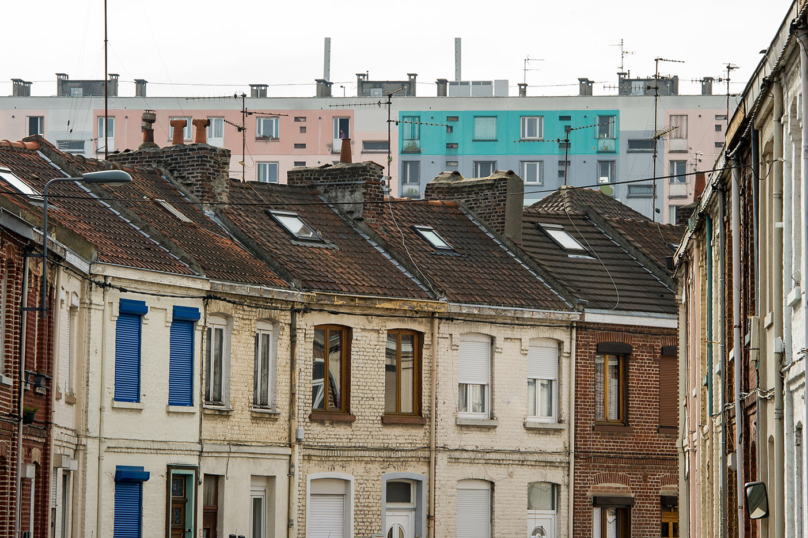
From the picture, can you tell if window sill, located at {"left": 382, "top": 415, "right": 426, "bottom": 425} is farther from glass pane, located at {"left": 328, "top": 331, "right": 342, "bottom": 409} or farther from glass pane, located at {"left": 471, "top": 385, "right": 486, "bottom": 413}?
glass pane, located at {"left": 471, "top": 385, "right": 486, "bottom": 413}

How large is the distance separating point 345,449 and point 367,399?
128 centimetres

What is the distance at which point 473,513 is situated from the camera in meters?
35.6

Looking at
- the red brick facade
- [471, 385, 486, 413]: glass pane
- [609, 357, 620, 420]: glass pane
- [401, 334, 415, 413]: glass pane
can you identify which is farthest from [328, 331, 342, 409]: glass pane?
[609, 357, 620, 420]: glass pane

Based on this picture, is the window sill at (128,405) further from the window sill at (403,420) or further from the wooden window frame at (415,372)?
the wooden window frame at (415,372)

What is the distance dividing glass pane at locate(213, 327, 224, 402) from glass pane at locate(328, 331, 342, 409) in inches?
128

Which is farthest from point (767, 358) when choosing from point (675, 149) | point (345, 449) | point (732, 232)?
point (675, 149)

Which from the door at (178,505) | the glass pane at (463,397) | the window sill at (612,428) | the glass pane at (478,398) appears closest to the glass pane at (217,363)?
the door at (178,505)

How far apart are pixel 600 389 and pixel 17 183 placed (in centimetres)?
1566

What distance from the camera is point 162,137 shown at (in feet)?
260

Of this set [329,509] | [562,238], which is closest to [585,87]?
[562,238]

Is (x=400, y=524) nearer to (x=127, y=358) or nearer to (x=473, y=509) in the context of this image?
(x=473, y=509)

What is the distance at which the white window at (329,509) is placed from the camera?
3319 centimetres

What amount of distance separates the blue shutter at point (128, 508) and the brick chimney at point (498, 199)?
14279 millimetres

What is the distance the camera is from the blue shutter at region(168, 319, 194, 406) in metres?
30.0
